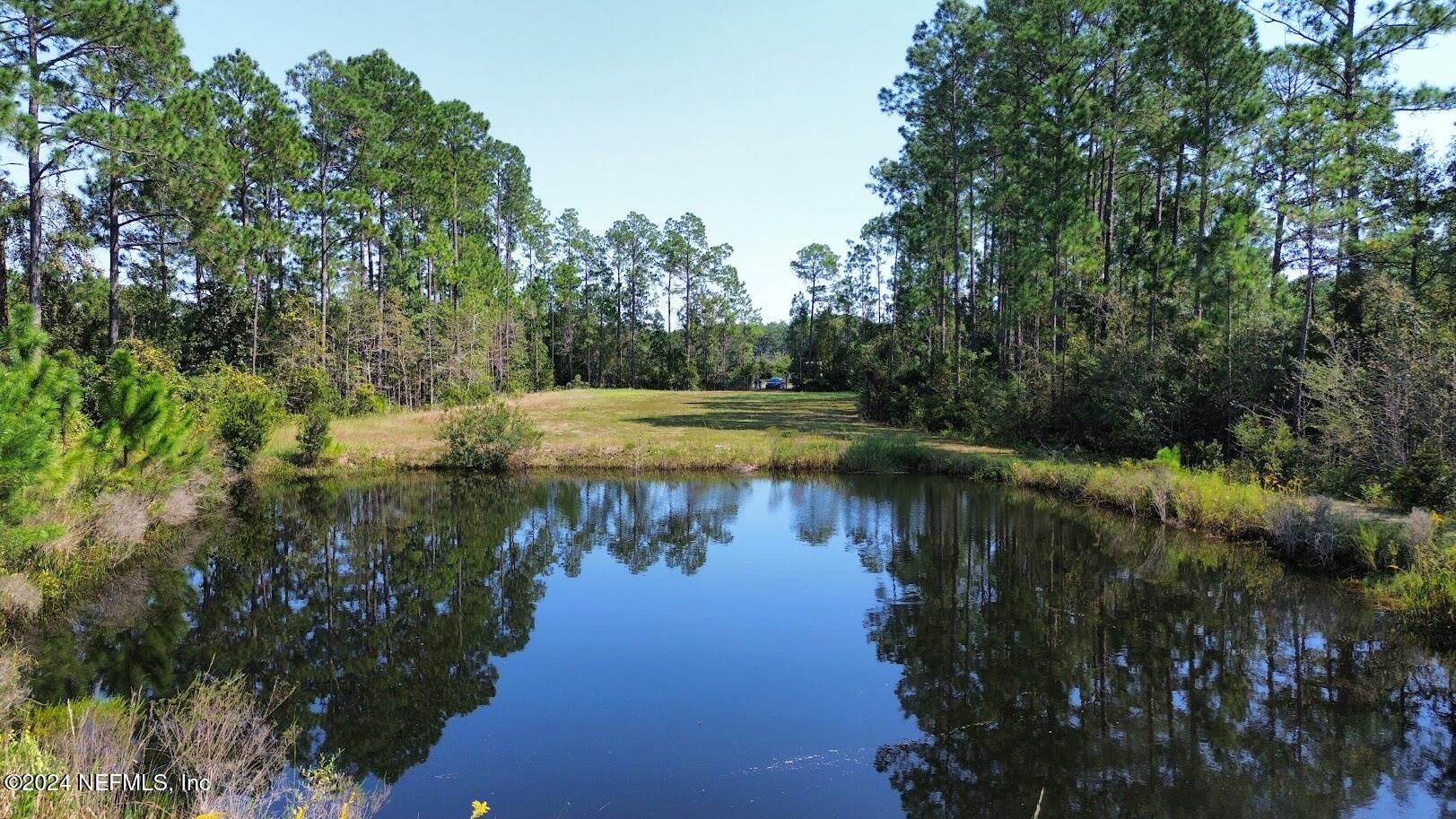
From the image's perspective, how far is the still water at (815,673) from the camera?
6285 millimetres

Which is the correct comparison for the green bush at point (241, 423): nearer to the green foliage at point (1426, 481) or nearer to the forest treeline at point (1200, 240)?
the forest treeline at point (1200, 240)

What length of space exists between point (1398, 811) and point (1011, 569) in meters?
7.29

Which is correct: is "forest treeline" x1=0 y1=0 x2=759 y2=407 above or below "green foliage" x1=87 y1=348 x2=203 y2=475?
above

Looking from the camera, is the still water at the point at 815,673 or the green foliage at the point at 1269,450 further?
the green foliage at the point at 1269,450

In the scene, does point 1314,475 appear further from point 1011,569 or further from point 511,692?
point 511,692

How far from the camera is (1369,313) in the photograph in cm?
1622

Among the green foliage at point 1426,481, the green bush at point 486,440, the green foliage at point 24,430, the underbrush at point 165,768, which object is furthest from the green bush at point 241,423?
the green foliage at point 1426,481

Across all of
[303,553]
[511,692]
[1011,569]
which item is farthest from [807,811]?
[303,553]

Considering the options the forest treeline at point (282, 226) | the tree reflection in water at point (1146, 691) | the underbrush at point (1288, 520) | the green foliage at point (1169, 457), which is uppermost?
the forest treeline at point (282, 226)

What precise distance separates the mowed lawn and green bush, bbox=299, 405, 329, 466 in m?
0.86

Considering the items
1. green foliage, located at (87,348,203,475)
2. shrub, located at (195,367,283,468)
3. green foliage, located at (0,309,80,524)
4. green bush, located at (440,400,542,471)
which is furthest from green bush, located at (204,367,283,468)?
green foliage, located at (0,309,80,524)

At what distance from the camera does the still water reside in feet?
20.6

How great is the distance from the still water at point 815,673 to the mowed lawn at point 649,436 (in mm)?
8931

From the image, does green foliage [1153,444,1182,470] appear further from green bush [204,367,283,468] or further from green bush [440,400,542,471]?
green bush [204,367,283,468]
